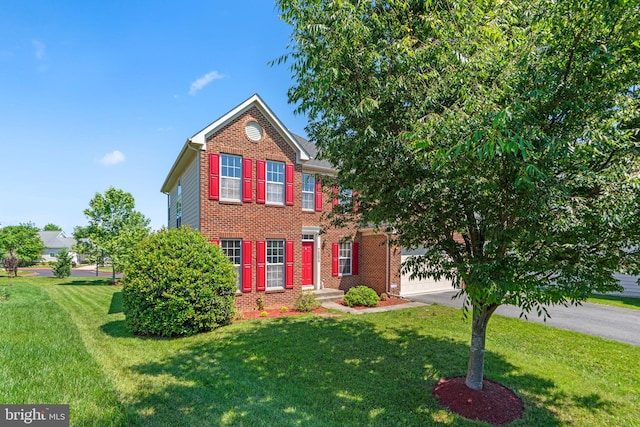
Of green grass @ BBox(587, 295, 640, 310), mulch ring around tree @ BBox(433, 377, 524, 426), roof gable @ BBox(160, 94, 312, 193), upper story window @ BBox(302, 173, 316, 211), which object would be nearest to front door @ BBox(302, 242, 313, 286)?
upper story window @ BBox(302, 173, 316, 211)

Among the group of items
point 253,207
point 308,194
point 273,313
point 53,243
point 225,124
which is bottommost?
point 273,313

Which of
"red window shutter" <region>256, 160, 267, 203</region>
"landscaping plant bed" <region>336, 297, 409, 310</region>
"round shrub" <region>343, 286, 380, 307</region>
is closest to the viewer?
"red window shutter" <region>256, 160, 267, 203</region>

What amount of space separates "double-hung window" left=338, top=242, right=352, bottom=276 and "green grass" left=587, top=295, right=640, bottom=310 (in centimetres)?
1076

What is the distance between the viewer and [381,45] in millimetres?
4105

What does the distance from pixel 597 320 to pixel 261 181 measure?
12644 millimetres

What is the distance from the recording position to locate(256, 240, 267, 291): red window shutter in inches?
454

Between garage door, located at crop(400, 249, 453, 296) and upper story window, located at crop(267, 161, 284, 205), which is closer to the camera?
upper story window, located at crop(267, 161, 284, 205)

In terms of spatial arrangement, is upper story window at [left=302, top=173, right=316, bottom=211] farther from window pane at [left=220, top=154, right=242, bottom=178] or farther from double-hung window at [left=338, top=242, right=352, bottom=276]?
window pane at [left=220, top=154, right=242, bottom=178]

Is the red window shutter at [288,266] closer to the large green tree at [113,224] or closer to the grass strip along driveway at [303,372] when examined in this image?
the grass strip along driveway at [303,372]

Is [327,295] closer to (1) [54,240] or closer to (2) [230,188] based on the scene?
(2) [230,188]

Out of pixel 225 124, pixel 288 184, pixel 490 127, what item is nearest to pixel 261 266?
pixel 288 184

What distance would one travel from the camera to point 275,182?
40.0 feet

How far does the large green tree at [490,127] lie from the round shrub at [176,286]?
5697 mm

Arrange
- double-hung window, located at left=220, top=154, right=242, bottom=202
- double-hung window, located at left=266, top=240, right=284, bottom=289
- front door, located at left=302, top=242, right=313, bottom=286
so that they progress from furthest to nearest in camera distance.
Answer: front door, located at left=302, top=242, right=313, bottom=286 → double-hung window, located at left=266, top=240, right=284, bottom=289 → double-hung window, located at left=220, top=154, right=242, bottom=202
